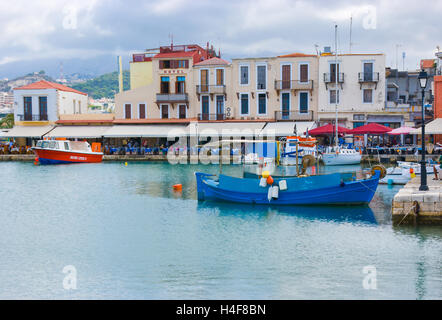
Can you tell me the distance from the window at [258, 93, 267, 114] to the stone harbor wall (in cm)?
3236

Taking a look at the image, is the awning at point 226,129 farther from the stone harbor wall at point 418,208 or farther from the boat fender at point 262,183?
the stone harbor wall at point 418,208

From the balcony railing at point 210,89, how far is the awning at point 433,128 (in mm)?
18526

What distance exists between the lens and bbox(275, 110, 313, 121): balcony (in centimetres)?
4753

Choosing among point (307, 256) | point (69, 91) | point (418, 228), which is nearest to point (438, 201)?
point (418, 228)

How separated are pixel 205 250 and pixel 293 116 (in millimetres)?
34222

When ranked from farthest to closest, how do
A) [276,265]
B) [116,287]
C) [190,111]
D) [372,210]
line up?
[190,111], [372,210], [276,265], [116,287]

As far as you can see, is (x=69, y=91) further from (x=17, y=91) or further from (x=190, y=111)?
(x=190, y=111)

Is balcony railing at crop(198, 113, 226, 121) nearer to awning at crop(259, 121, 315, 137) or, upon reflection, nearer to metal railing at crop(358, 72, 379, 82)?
awning at crop(259, 121, 315, 137)

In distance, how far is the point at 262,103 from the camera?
Answer: 49.1m

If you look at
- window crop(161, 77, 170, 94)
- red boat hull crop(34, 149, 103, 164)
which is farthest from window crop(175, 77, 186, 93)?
red boat hull crop(34, 149, 103, 164)

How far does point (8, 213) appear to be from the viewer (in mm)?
21906

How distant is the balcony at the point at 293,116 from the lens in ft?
156
